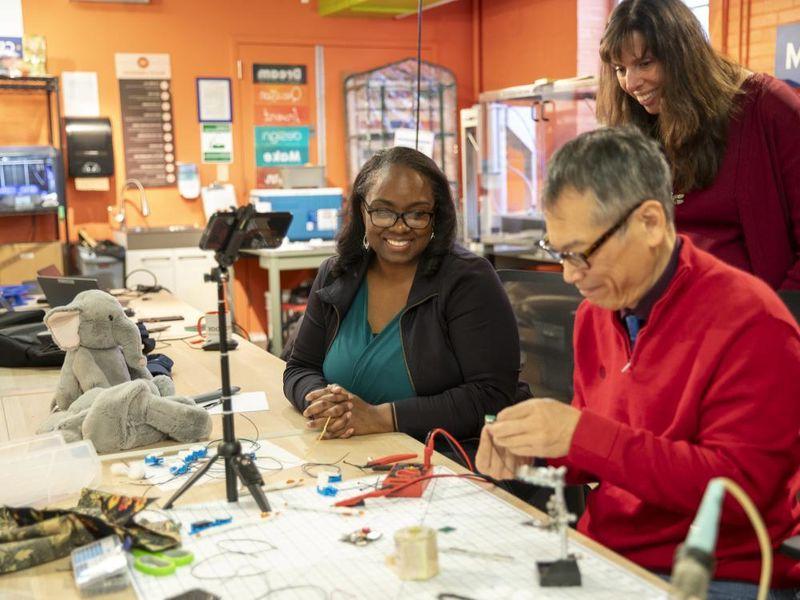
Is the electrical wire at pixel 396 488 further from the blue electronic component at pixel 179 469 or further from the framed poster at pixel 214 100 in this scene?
the framed poster at pixel 214 100

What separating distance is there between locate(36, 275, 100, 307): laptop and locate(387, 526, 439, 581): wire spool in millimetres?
2314

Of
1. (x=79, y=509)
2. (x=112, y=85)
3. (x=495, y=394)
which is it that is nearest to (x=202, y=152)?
(x=112, y=85)

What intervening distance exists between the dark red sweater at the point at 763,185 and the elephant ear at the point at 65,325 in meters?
1.40

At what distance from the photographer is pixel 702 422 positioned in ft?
4.25

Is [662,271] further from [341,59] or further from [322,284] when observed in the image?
[341,59]

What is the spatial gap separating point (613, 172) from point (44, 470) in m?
1.06

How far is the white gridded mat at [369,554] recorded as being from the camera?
1168 mm

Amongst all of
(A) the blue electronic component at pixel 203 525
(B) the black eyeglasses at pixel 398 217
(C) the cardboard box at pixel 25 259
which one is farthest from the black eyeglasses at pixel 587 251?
(C) the cardboard box at pixel 25 259

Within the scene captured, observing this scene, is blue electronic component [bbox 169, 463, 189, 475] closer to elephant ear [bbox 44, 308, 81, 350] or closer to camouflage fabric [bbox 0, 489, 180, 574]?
camouflage fabric [bbox 0, 489, 180, 574]

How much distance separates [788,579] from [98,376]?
1.45m

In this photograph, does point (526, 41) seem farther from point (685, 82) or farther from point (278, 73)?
point (685, 82)

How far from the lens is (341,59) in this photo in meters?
7.23

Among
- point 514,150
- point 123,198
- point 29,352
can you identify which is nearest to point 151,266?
point 123,198

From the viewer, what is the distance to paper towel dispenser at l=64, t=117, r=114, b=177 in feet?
21.0
